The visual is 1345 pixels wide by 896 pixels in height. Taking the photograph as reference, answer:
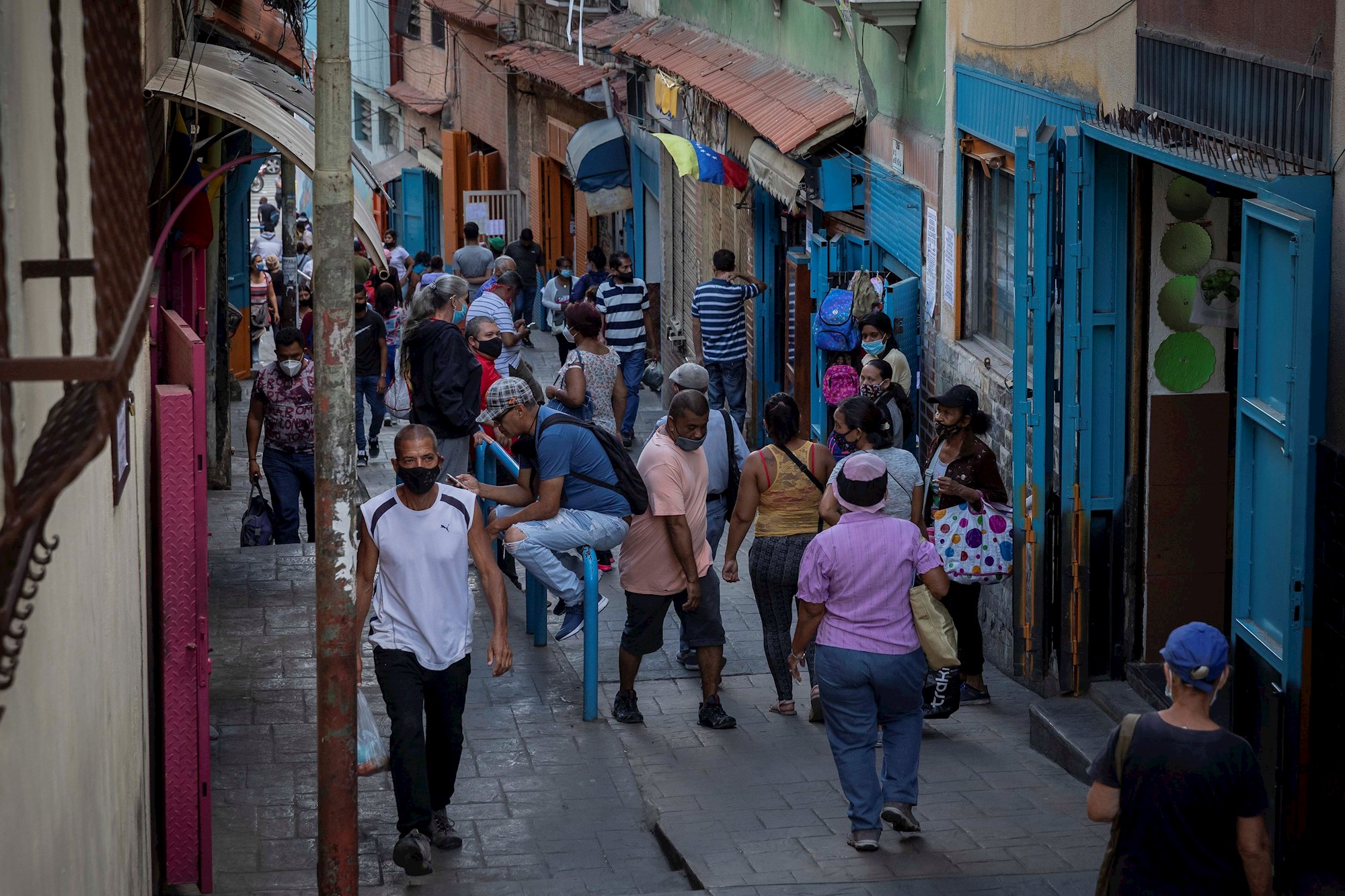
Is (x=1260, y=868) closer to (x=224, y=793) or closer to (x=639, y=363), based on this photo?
(x=224, y=793)

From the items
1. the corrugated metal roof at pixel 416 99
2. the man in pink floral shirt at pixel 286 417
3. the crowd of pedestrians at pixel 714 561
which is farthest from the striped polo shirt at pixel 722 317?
the corrugated metal roof at pixel 416 99

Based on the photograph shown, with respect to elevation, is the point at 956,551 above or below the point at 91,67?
below

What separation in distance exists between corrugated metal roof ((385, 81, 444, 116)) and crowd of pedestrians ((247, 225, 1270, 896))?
71.9ft

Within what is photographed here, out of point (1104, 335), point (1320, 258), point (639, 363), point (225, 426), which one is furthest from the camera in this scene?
point (639, 363)

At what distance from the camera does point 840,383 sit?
12.1 m

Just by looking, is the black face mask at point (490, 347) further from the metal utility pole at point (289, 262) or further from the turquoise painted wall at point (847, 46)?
the metal utility pole at point (289, 262)

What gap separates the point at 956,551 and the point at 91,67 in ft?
19.0

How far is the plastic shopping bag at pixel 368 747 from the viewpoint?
23.7 feet

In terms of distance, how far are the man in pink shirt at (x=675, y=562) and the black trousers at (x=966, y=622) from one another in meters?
1.23

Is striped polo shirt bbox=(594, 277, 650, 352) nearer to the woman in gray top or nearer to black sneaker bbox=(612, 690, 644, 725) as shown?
the woman in gray top

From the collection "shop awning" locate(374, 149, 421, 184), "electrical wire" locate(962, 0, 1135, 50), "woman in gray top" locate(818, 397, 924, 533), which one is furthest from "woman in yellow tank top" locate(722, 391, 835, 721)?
"shop awning" locate(374, 149, 421, 184)

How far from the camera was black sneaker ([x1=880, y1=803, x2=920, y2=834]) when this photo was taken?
278 inches

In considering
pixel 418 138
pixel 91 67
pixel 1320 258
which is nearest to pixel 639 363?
pixel 1320 258

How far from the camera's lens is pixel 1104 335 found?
848cm
